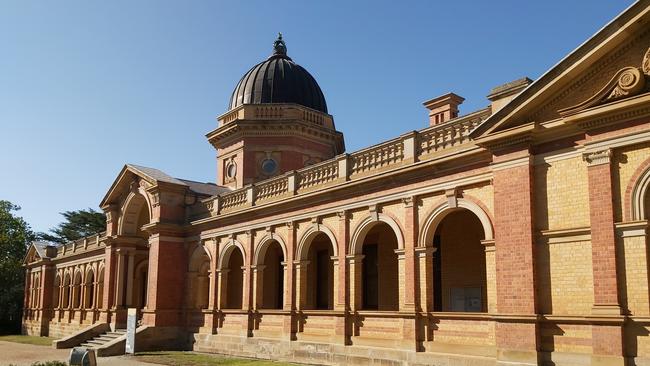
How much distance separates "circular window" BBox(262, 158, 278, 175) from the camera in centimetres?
3192

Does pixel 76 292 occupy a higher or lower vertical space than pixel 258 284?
lower

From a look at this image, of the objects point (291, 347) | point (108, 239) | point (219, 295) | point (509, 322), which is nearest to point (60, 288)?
point (108, 239)

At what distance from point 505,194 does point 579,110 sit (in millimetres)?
2464

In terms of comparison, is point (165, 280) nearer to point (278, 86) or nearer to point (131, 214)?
point (131, 214)

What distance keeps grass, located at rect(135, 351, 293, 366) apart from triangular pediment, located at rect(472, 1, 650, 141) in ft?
35.0

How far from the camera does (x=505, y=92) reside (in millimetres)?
14758

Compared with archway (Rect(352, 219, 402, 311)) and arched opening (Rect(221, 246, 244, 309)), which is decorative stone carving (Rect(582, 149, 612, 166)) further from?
arched opening (Rect(221, 246, 244, 309))

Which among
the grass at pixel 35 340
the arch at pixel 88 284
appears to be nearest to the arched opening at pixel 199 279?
the grass at pixel 35 340

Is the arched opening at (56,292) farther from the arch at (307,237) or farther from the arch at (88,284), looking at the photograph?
the arch at (307,237)

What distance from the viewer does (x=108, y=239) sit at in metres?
Result: 32.7

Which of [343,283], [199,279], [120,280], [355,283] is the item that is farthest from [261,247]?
[120,280]

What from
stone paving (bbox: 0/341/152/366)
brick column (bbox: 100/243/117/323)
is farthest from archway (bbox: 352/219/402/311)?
brick column (bbox: 100/243/117/323)

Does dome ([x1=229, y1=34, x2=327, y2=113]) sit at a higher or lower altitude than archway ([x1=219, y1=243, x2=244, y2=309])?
higher

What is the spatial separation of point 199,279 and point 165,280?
1.48 m
